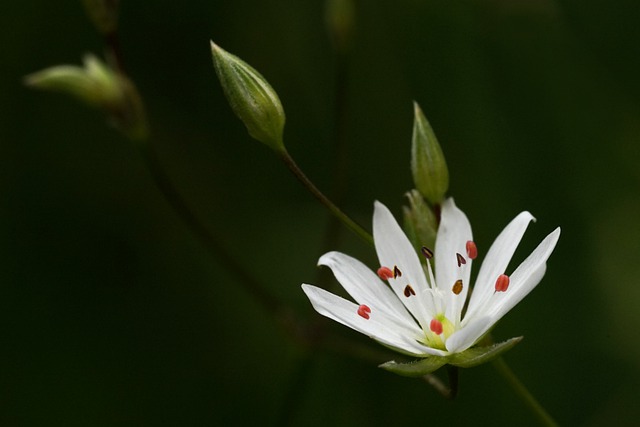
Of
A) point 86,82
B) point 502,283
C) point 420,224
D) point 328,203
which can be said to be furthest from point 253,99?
point 86,82

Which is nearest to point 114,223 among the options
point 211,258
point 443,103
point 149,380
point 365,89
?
point 211,258

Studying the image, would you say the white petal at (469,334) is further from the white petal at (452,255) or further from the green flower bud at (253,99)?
the green flower bud at (253,99)

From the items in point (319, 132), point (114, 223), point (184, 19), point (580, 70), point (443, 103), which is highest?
point (184, 19)

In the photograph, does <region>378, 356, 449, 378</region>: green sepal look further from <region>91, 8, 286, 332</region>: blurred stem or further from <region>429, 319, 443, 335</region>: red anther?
<region>91, 8, 286, 332</region>: blurred stem

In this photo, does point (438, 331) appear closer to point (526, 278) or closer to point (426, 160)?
point (526, 278)

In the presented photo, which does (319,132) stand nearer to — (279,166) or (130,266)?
(279,166)

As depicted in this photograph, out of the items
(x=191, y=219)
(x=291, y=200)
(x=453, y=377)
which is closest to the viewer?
(x=453, y=377)
